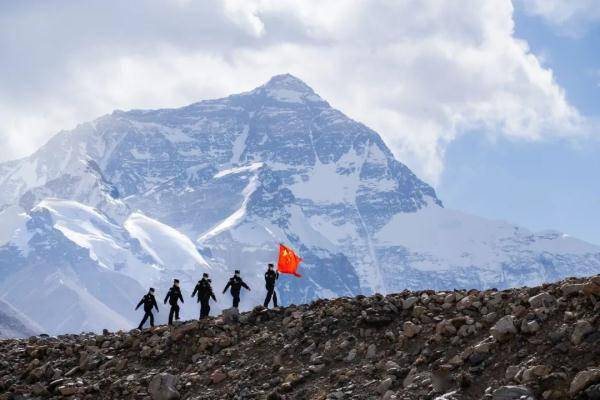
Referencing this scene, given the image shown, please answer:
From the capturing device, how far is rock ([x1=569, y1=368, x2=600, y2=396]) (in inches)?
746

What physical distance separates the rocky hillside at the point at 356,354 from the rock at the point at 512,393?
23mm

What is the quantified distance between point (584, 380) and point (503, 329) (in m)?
3.54

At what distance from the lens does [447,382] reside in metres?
21.9

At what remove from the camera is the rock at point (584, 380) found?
19.0m

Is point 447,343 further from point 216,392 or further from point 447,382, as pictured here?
point 216,392

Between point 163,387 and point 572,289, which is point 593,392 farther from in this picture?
point 163,387

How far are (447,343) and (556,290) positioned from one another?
298cm

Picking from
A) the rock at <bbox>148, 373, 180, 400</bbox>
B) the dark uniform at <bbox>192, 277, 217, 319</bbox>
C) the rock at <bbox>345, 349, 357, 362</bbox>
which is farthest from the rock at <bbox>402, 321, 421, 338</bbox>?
the dark uniform at <bbox>192, 277, 217, 319</bbox>

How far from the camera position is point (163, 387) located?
27.4 m

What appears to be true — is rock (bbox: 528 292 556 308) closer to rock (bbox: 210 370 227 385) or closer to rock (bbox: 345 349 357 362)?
rock (bbox: 345 349 357 362)

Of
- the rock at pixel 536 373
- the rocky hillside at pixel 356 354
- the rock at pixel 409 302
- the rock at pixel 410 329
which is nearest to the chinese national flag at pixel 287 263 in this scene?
the rocky hillside at pixel 356 354

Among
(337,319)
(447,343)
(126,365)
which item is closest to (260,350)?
(337,319)

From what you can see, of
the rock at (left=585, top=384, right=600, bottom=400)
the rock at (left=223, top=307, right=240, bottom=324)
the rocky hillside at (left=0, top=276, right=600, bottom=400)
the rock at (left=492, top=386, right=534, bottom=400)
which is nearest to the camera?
the rock at (left=585, top=384, right=600, bottom=400)

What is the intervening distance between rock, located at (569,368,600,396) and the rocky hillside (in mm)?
21
